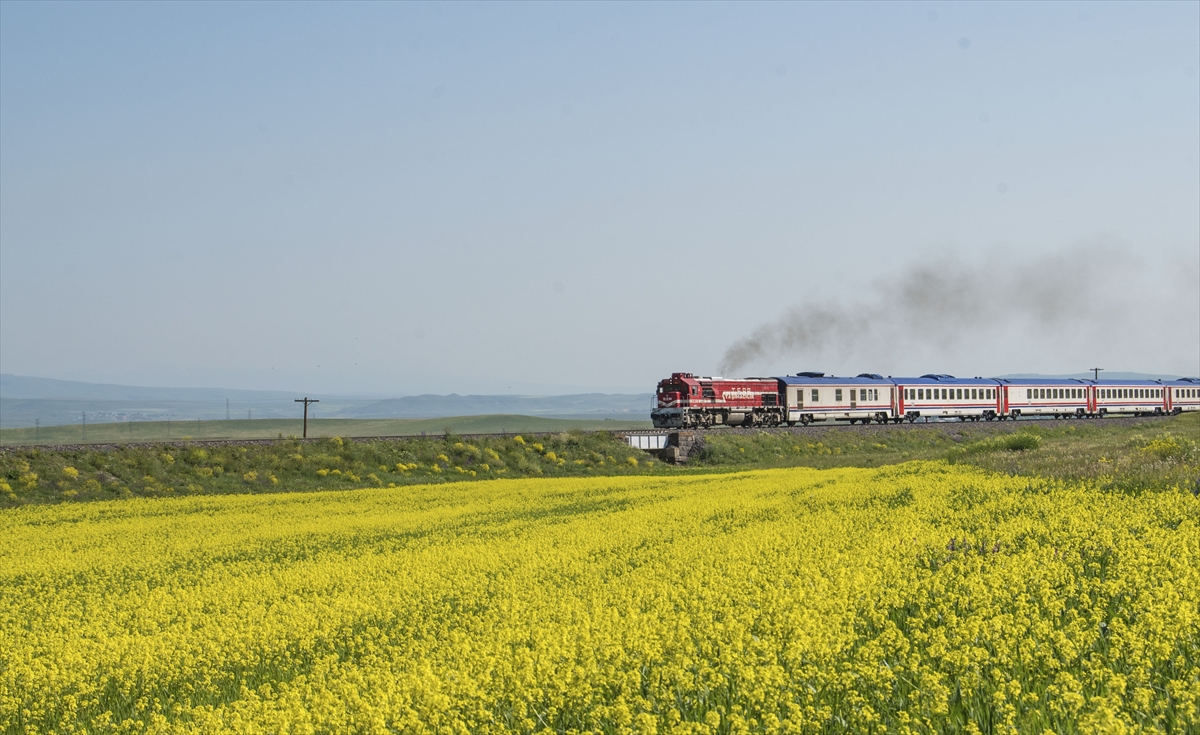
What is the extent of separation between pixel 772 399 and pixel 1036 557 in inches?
2087

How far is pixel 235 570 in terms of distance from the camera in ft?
52.1

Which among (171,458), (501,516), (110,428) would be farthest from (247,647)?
(110,428)

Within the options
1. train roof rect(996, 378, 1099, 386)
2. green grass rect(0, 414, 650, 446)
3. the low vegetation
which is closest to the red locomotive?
the low vegetation

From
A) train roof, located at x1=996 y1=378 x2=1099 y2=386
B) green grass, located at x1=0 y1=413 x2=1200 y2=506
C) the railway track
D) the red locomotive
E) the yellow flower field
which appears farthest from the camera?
train roof, located at x1=996 y1=378 x2=1099 y2=386

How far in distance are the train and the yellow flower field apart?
1598 inches

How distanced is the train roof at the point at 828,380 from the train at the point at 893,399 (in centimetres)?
7

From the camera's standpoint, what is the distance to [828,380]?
64250 millimetres

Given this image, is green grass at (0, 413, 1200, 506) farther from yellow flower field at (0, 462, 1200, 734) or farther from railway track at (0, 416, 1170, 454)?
yellow flower field at (0, 462, 1200, 734)

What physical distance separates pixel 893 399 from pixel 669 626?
204ft

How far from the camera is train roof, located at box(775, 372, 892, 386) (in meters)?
63.0

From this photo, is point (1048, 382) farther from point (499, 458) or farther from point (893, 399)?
point (499, 458)

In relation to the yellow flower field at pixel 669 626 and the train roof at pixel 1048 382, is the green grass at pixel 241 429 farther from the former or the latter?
the yellow flower field at pixel 669 626

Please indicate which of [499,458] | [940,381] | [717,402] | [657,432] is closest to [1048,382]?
[940,381]

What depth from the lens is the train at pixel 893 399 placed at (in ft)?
194
